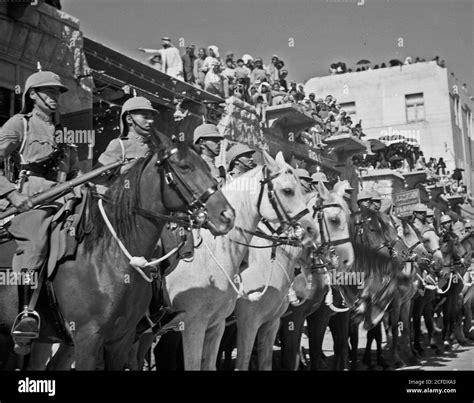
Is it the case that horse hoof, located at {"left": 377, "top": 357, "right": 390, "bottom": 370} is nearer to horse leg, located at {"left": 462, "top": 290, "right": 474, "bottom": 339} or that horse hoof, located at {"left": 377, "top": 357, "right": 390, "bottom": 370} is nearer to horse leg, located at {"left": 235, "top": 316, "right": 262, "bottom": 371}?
horse leg, located at {"left": 235, "top": 316, "right": 262, "bottom": 371}

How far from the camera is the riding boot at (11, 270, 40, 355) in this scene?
16.7 ft

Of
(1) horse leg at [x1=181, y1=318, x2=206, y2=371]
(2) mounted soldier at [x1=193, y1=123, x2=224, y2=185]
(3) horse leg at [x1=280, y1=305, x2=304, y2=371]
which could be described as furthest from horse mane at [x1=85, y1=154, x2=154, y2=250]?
(3) horse leg at [x1=280, y1=305, x2=304, y2=371]

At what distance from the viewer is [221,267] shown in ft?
21.7

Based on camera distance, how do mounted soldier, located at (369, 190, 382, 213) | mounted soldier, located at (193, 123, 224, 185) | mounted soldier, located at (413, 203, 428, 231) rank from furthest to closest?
mounted soldier, located at (413, 203, 428, 231) < mounted soldier, located at (369, 190, 382, 213) < mounted soldier, located at (193, 123, 224, 185)

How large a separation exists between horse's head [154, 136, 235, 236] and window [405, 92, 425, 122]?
19482 mm

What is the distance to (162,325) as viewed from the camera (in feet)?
20.5

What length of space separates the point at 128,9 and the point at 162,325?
13.2ft

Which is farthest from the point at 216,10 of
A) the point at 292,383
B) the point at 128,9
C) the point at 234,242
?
the point at 292,383

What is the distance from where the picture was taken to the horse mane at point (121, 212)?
539 cm

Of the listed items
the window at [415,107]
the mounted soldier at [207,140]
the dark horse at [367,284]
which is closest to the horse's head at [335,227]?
the dark horse at [367,284]

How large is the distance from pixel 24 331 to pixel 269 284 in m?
3.25

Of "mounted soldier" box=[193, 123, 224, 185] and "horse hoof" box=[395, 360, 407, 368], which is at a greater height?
"mounted soldier" box=[193, 123, 224, 185]

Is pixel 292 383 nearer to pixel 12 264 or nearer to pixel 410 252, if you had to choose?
pixel 12 264

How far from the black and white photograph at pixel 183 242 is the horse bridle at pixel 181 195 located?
0.01m
